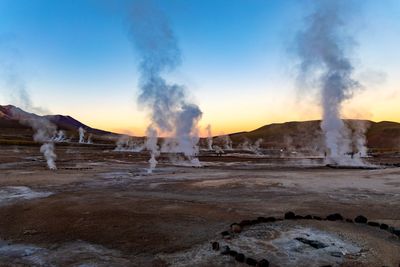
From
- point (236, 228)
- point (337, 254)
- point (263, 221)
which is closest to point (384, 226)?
point (337, 254)

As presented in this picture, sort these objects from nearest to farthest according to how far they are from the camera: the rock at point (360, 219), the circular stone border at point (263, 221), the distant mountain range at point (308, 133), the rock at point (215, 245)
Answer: the circular stone border at point (263, 221) < the rock at point (215, 245) < the rock at point (360, 219) < the distant mountain range at point (308, 133)

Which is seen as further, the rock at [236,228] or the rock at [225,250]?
the rock at [236,228]

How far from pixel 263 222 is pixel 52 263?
6.61 meters

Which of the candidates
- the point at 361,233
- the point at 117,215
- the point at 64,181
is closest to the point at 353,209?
the point at 361,233

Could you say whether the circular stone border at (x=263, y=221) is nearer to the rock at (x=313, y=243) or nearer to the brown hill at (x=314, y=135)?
the rock at (x=313, y=243)

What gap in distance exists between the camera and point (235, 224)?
41.5ft

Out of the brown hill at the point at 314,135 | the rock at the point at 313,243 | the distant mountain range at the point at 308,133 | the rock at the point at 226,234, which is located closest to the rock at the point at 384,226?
the rock at the point at 313,243

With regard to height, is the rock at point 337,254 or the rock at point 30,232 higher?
the rock at point 337,254

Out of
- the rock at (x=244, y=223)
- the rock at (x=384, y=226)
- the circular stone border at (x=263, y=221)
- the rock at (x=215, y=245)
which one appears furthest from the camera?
the rock at (x=244, y=223)

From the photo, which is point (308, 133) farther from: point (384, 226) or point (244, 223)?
point (244, 223)

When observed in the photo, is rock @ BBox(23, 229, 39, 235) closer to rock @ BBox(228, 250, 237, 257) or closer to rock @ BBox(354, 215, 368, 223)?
rock @ BBox(228, 250, 237, 257)

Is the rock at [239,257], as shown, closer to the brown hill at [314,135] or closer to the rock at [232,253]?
the rock at [232,253]

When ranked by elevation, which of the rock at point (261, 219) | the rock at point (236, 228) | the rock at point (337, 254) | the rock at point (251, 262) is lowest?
the rock at point (251, 262)

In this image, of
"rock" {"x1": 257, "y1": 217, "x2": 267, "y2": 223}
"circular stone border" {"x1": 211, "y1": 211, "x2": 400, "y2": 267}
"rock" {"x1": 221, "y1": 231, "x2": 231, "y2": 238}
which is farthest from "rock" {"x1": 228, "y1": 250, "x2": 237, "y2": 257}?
"rock" {"x1": 257, "y1": 217, "x2": 267, "y2": 223}
